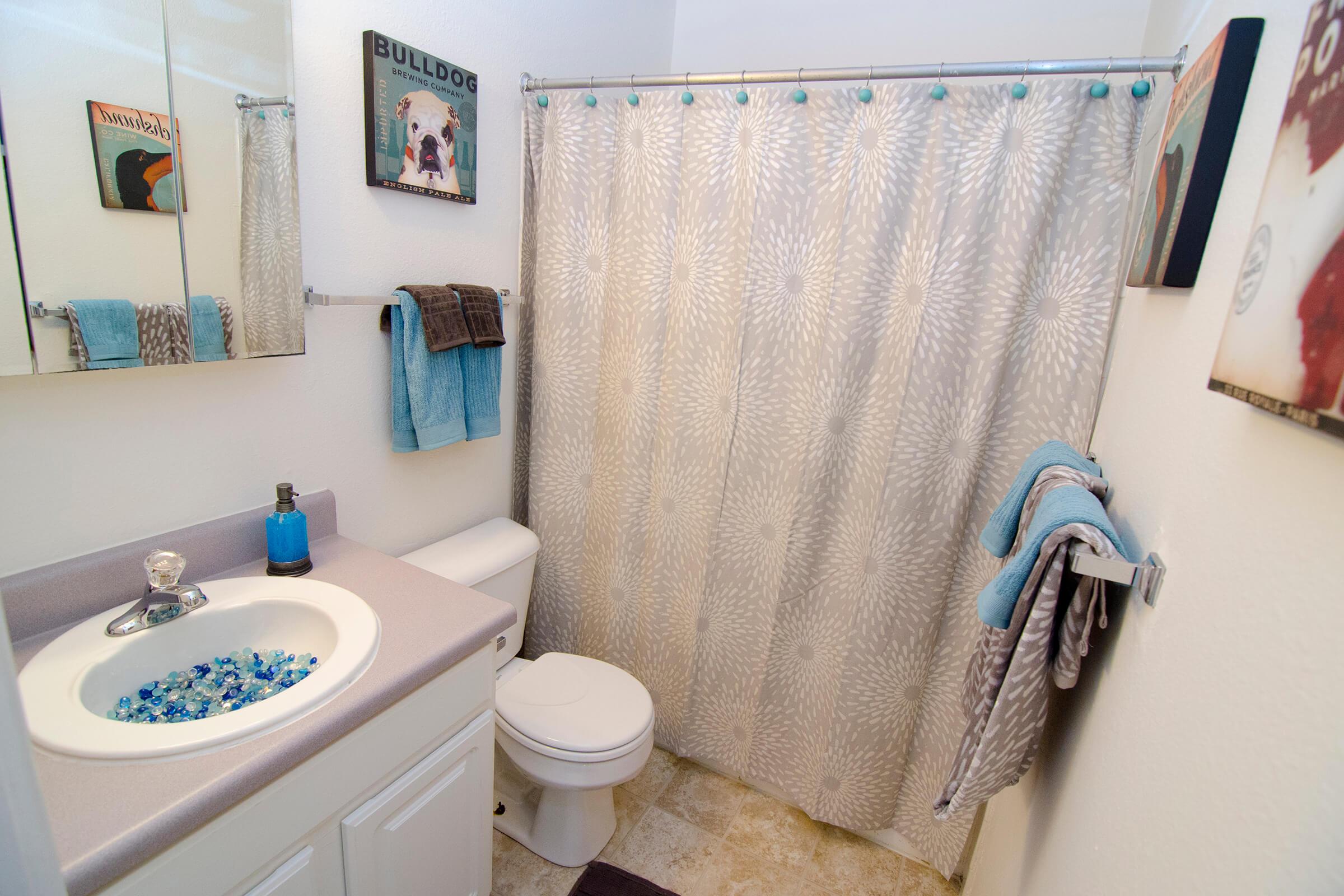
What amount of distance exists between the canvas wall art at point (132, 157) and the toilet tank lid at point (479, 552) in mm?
893

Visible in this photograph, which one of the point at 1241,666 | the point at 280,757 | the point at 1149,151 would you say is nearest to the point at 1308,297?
the point at 1241,666

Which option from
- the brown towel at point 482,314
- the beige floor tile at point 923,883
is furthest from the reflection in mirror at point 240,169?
the beige floor tile at point 923,883

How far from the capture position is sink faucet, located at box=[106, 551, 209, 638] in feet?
3.48

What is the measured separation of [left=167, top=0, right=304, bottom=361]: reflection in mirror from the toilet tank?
0.63 m

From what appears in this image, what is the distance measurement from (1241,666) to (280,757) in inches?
41.5

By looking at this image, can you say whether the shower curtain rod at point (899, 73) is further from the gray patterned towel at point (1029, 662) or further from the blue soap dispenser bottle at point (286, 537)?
the blue soap dispenser bottle at point (286, 537)

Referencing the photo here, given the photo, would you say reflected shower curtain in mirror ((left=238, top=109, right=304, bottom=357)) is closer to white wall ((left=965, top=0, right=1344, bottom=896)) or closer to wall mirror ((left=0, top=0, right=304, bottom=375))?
wall mirror ((left=0, top=0, right=304, bottom=375))

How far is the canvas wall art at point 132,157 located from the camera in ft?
3.29

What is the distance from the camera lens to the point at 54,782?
30.8 inches

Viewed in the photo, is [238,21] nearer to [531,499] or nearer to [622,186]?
[622,186]

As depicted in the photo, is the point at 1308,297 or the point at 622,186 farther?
the point at 622,186

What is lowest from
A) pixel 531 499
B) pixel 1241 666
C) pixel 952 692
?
pixel 952 692

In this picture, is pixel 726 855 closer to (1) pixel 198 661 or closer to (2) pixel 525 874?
(2) pixel 525 874

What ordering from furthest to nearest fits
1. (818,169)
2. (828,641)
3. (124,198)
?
(828,641)
(818,169)
(124,198)
